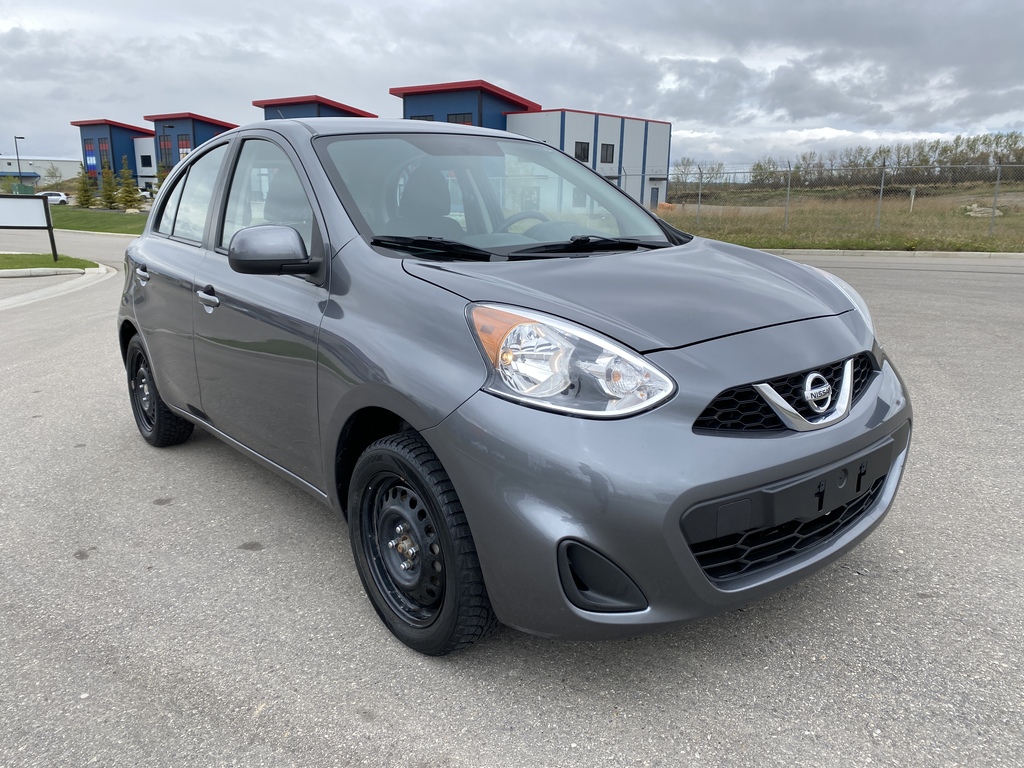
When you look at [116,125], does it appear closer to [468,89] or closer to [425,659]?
[468,89]

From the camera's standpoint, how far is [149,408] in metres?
4.54

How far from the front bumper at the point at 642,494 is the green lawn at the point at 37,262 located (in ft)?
50.0

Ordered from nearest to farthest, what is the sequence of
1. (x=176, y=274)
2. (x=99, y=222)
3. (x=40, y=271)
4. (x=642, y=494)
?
A: (x=642, y=494), (x=176, y=274), (x=40, y=271), (x=99, y=222)

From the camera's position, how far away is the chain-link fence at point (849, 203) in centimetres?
2072

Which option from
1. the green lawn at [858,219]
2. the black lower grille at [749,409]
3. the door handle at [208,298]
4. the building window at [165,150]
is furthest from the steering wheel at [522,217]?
the building window at [165,150]

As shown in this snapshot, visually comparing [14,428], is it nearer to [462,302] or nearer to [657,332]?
[462,302]

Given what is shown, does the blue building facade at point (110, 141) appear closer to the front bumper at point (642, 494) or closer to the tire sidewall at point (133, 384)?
the tire sidewall at point (133, 384)

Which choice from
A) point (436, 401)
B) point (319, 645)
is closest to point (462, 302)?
point (436, 401)

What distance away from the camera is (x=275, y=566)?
312 cm

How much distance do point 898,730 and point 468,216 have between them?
2195mm

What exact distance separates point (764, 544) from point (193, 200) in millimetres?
3180

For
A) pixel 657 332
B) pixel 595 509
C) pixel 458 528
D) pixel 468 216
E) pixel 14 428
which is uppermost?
pixel 468 216

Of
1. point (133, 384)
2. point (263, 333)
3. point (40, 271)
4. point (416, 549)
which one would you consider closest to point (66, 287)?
point (40, 271)

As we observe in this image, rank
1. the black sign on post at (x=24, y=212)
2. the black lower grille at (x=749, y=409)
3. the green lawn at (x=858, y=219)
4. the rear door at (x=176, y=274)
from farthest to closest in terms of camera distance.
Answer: the green lawn at (x=858, y=219)
the black sign on post at (x=24, y=212)
the rear door at (x=176, y=274)
the black lower grille at (x=749, y=409)
